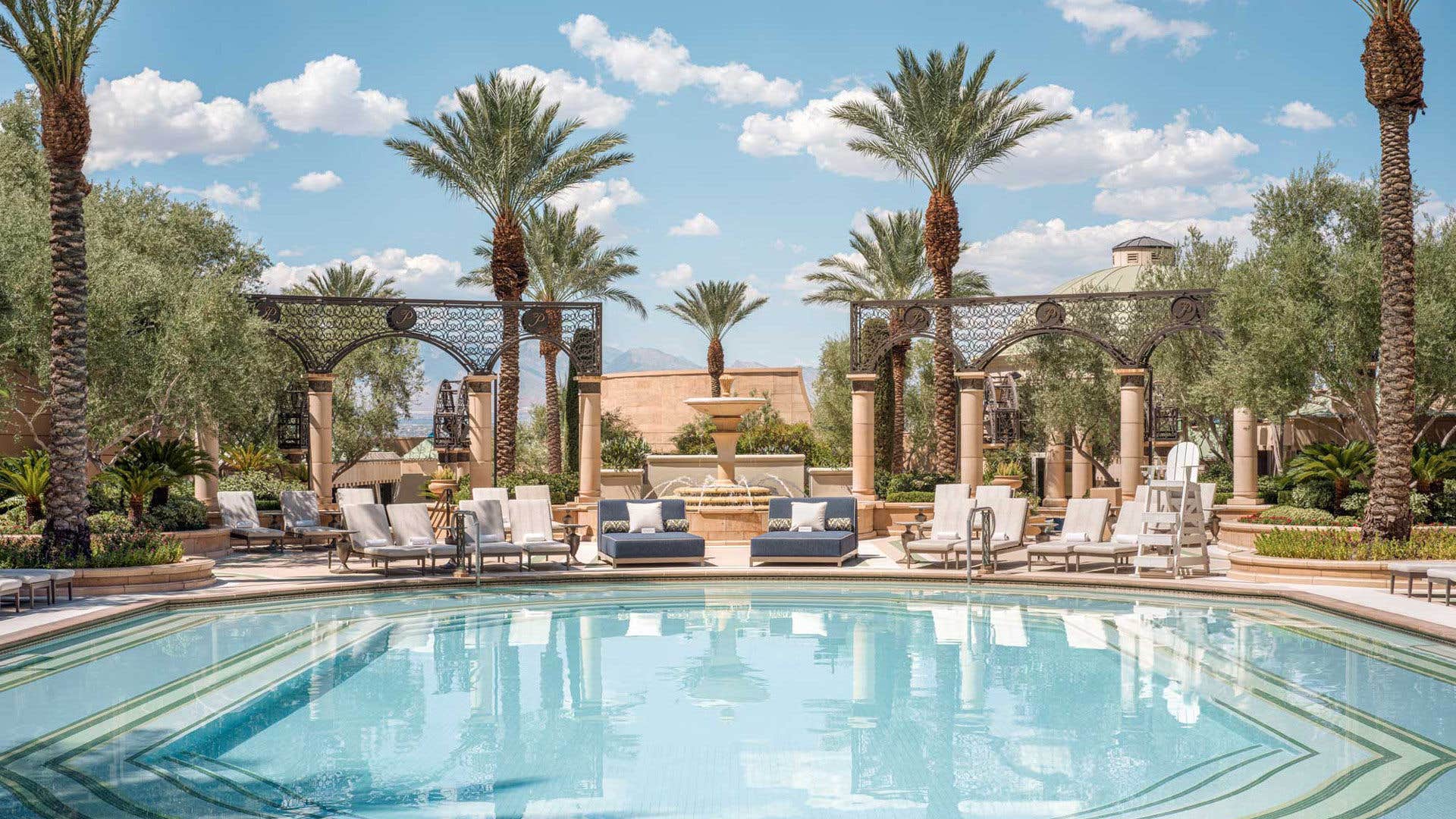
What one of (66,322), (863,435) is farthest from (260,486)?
(863,435)

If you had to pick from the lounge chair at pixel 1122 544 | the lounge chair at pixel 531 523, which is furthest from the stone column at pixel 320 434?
the lounge chair at pixel 1122 544

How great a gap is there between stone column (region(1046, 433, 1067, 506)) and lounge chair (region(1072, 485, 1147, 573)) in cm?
1688

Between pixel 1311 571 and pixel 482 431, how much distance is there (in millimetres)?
15786

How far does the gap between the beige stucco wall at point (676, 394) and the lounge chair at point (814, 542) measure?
3155 centimetres

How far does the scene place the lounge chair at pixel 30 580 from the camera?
1230cm

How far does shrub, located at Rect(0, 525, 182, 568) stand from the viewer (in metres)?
13.9

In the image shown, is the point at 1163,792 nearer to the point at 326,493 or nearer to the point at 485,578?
the point at 485,578

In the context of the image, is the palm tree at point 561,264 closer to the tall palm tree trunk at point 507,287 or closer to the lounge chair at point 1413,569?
the tall palm tree trunk at point 507,287

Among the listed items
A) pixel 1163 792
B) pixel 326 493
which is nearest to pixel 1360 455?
pixel 1163 792

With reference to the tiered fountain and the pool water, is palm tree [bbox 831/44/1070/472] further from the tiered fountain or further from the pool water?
the pool water

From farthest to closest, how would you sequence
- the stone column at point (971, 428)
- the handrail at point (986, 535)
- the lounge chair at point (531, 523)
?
the stone column at point (971, 428) → the lounge chair at point (531, 523) → the handrail at point (986, 535)

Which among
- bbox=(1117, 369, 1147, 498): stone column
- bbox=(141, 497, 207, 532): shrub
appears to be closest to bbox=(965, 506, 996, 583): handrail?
bbox=(1117, 369, 1147, 498): stone column

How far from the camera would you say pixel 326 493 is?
76.3 feet

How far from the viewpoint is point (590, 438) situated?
23.5 m
